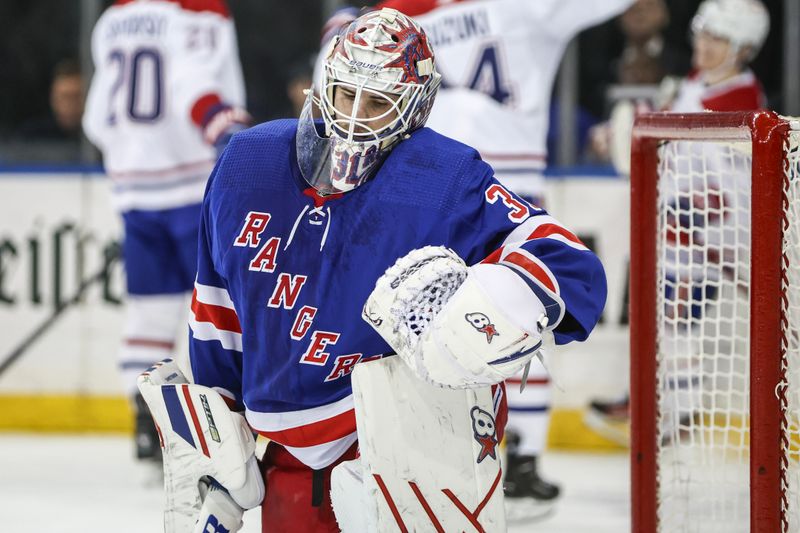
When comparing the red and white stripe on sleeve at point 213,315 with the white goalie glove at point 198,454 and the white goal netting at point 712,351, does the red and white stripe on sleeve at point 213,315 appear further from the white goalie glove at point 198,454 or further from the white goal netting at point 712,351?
the white goal netting at point 712,351

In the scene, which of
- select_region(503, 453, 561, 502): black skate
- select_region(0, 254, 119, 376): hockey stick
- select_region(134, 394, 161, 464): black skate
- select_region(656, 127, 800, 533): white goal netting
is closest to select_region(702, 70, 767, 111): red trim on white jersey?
select_region(656, 127, 800, 533): white goal netting

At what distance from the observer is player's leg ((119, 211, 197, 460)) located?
397 centimetres

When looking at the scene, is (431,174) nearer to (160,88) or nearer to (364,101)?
(364,101)

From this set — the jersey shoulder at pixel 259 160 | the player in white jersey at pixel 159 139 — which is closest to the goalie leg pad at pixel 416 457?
the jersey shoulder at pixel 259 160

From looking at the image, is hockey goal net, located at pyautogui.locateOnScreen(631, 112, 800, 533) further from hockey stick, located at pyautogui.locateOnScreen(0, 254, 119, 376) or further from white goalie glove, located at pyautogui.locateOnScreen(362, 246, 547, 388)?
hockey stick, located at pyautogui.locateOnScreen(0, 254, 119, 376)

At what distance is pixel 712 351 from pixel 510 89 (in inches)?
40.7

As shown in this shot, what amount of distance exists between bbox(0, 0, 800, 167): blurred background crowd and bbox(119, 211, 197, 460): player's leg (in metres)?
0.88

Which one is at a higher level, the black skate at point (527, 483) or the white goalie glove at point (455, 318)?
the white goalie glove at point (455, 318)

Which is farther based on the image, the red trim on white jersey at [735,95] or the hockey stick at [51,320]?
the hockey stick at [51,320]

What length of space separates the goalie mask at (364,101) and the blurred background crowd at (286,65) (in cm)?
269

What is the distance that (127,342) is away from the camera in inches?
157

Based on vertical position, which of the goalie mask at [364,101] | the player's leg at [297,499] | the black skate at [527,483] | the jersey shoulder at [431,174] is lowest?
the black skate at [527,483]

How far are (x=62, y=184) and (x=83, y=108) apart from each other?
0.31m

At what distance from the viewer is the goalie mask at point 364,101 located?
72.7 inches
